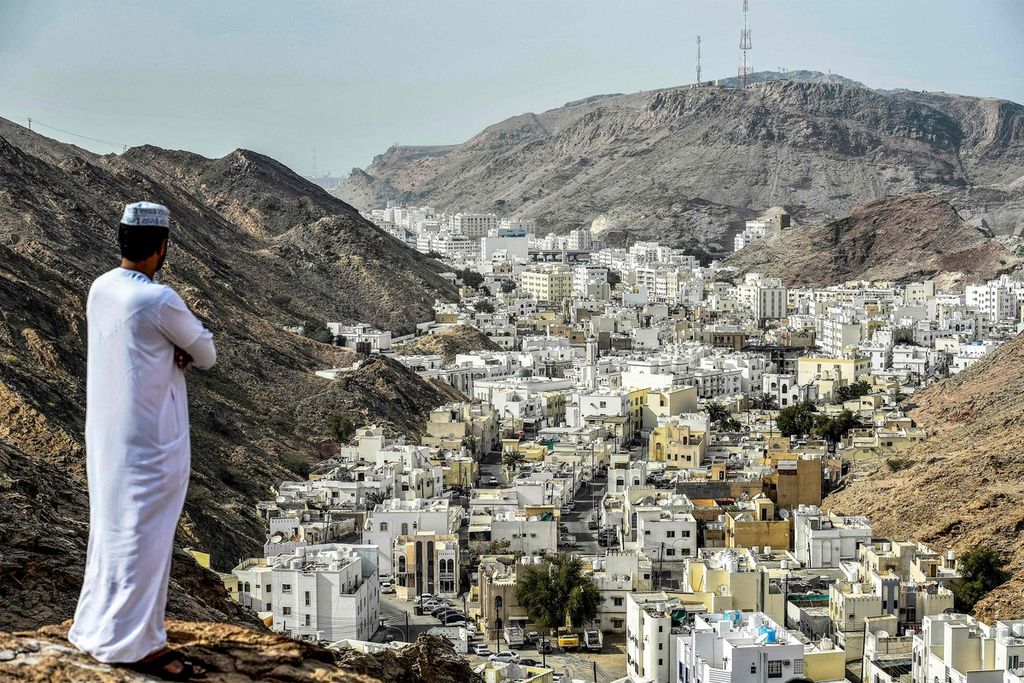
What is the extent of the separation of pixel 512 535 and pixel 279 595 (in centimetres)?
390

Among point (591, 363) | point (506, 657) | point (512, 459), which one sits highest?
point (591, 363)

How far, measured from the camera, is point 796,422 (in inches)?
942

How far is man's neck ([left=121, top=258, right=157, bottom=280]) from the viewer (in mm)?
3246

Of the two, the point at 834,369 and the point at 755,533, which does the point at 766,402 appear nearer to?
the point at 834,369

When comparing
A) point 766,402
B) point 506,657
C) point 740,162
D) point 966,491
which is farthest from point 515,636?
point 740,162

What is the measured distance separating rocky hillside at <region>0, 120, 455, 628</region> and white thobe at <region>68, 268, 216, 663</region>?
10.8ft

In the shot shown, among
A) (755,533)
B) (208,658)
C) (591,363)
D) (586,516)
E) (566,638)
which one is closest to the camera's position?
(208,658)

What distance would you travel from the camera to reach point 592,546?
16.7 metres

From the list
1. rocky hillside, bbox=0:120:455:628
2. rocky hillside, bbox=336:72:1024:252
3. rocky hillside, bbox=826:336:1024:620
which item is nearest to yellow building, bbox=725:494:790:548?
rocky hillside, bbox=826:336:1024:620

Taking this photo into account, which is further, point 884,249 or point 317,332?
point 884,249

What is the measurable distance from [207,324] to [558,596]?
1314 centimetres

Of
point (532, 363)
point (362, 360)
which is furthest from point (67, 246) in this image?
point (532, 363)

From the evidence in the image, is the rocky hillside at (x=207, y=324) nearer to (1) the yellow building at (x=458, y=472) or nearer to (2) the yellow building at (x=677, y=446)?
(1) the yellow building at (x=458, y=472)

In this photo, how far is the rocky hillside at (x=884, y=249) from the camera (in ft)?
173
